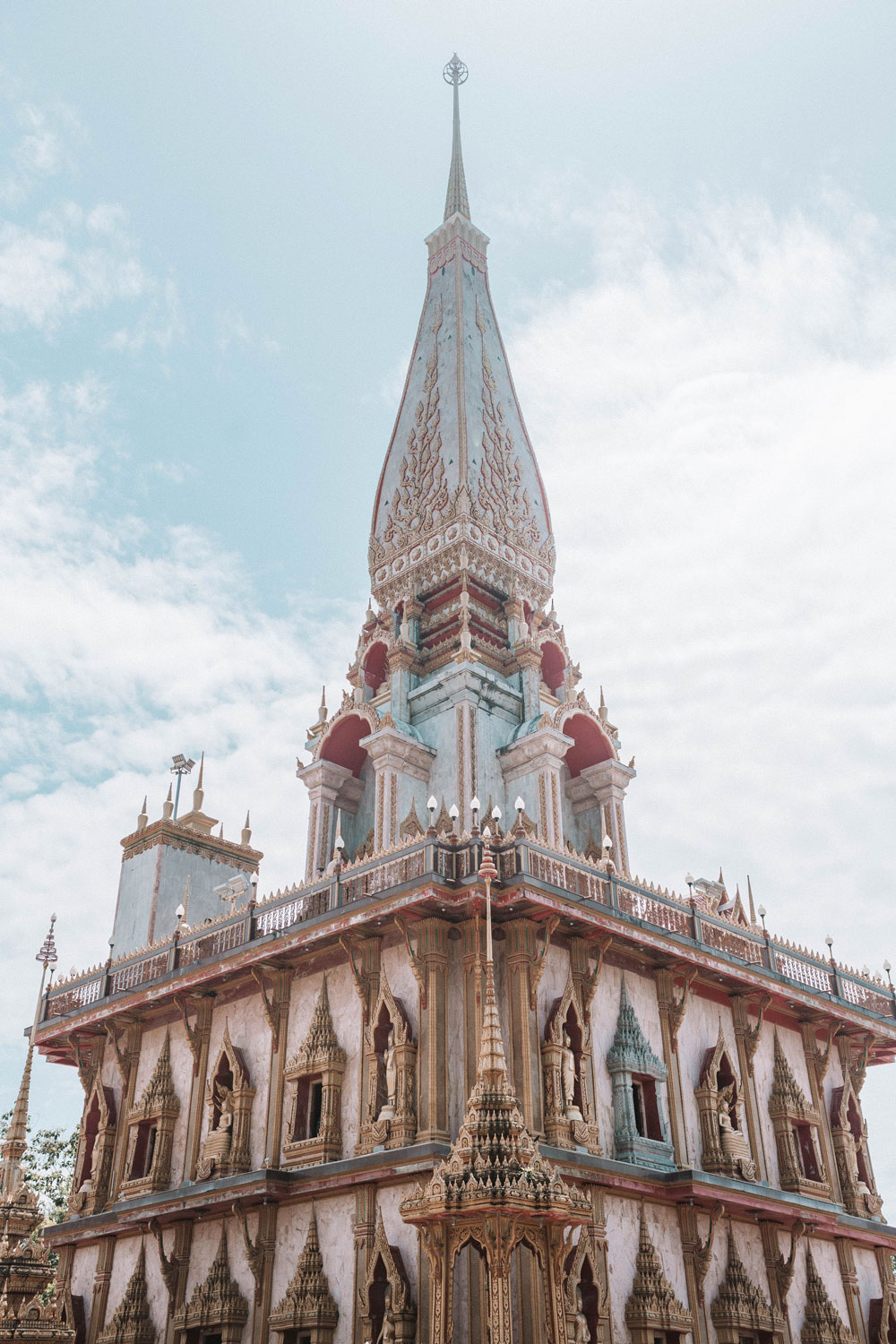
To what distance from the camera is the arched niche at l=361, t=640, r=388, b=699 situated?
32531mm

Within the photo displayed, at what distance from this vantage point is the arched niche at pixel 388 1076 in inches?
808

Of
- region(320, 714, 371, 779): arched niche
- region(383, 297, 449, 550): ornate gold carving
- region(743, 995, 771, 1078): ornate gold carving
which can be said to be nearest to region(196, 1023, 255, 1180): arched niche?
region(320, 714, 371, 779): arched niche

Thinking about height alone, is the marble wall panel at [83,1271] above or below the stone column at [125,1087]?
below

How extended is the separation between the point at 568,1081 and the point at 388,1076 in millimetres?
3068

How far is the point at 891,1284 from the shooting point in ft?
87.2

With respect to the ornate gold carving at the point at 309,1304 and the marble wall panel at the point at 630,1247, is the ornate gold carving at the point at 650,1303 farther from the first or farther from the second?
the ornate gold carving at the point at 309,1304

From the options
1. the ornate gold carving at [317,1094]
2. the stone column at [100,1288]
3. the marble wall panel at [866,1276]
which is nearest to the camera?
the ornate gold carving at [317,1094]

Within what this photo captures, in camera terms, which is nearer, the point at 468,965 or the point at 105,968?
the point at 468,965

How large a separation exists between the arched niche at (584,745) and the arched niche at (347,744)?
5070 millimetres

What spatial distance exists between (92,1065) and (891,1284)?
18.3 m

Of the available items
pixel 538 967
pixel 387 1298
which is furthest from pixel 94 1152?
pixel 538 967

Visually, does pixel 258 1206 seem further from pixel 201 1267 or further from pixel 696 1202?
pixel 696 1202

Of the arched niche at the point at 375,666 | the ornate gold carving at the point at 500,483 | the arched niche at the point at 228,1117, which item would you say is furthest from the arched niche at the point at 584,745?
the arched niche at the point at 228,1117

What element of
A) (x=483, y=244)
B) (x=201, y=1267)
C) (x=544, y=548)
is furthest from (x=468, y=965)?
(x=483, y=244)
